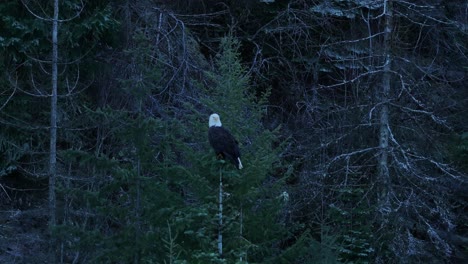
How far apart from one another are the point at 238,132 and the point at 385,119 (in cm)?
484

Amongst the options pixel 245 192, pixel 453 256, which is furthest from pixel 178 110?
pixel 453 256

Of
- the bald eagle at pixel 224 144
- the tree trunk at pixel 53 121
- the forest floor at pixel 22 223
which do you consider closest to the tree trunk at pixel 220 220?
the bald eagle at pixel 224 144

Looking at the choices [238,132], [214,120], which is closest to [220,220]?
[214,120]

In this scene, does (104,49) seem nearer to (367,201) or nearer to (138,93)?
(138,93)

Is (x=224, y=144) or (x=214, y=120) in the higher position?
(x=214, y=120)

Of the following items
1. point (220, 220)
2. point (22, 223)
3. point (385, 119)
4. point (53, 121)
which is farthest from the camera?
point (22, 223)

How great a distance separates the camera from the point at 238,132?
35.1 ft

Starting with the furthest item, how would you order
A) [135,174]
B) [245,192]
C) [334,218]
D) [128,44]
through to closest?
[128,44], [334,218], [135,174], [245,192]

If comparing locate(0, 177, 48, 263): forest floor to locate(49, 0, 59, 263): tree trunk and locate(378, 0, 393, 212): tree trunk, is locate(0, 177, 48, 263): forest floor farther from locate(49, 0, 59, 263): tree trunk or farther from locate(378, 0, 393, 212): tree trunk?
locate(378, 0, 393, 212): tree trunk

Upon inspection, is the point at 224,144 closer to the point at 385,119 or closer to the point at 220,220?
the point at 220,220

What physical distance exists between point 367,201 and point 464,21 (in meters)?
5.56

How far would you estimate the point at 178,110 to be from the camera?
15.4 meters

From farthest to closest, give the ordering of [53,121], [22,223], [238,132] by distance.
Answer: [22,223], [53,121], [238,132]

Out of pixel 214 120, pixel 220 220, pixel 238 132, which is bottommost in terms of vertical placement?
pixel 220 220
